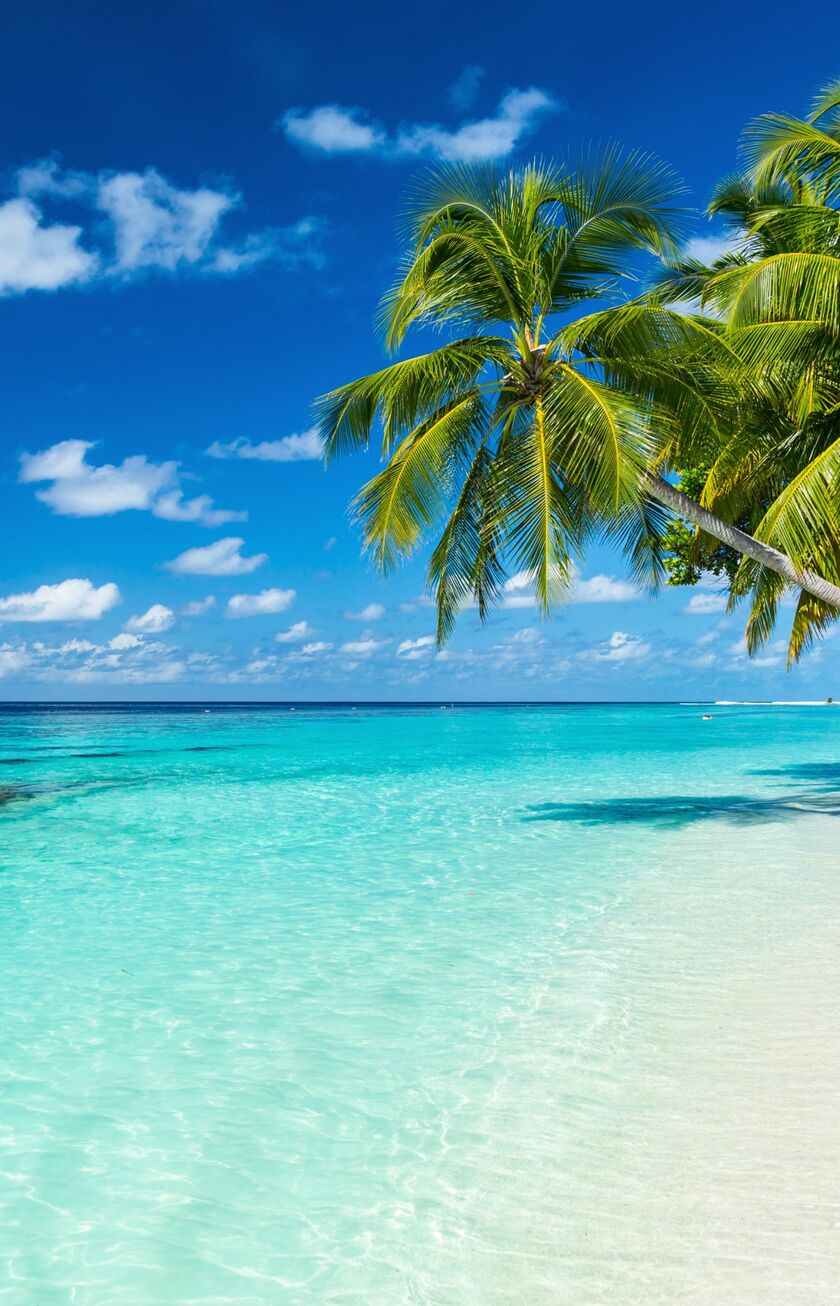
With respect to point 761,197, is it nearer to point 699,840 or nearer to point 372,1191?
point 699,840

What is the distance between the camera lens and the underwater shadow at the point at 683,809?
1088cm

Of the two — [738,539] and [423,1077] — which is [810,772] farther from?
[423,1077]

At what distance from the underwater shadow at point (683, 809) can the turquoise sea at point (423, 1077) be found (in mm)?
1953

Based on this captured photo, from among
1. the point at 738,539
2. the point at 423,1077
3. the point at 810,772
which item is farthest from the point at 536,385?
the point at 810,772

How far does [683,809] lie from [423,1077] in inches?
357

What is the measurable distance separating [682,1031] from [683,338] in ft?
21.4

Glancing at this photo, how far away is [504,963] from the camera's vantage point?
5.12 meters

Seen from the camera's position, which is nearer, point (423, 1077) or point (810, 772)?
point (423, 1077)

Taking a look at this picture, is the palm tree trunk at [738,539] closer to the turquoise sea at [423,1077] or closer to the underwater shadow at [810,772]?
the turquoise sea at [423,1077]

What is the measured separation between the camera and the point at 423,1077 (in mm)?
3604

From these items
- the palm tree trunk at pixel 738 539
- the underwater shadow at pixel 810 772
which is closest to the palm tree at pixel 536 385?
the palm tree trunk at pixel 738 539

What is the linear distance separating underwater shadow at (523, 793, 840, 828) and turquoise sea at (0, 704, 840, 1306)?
1.95 meters

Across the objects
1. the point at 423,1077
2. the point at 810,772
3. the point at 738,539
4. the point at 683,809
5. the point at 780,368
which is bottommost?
the point at 810,772

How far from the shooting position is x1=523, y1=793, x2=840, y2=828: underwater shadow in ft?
35.7
